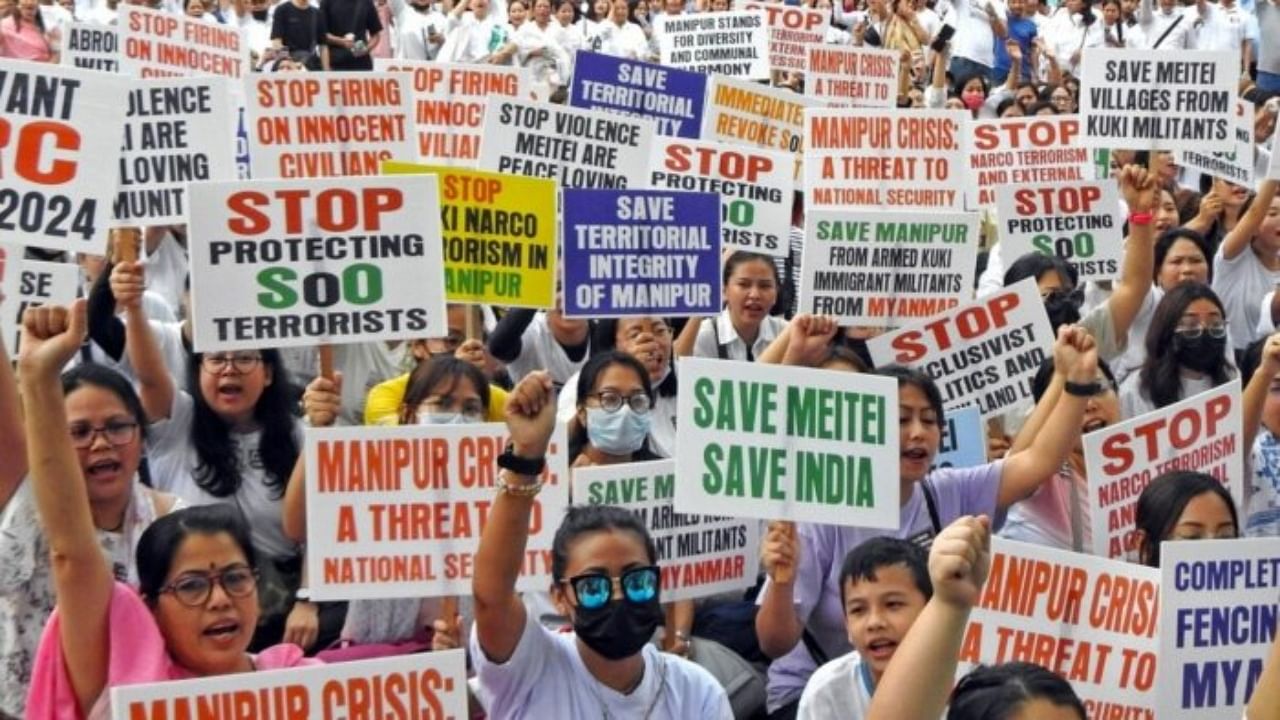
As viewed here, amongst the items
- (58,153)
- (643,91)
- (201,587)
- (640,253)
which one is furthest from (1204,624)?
(643,91)

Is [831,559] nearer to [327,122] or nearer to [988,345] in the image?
[988,345]

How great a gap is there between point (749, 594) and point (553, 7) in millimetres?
17985

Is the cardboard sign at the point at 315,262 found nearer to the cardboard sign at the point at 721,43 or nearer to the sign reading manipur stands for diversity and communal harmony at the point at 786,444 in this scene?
the sign reading manipur stands for diversity and communal harmony at the point at 786,444

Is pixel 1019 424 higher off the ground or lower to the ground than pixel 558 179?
lower

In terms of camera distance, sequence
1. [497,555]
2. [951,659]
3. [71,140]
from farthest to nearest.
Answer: [71,140] < [497,555] < [951,659]

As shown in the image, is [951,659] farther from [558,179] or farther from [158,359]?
[558,179]

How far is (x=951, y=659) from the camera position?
3758 millimetres

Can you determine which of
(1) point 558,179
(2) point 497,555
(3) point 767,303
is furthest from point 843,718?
(1) point 558,179

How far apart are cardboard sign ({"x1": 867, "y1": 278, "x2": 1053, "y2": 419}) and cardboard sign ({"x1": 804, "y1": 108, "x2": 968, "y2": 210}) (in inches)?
101

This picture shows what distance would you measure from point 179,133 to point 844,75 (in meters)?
6.66

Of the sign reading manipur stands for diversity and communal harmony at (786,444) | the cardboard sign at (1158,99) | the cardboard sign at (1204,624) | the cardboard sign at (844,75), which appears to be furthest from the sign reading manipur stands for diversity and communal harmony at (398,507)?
the cardboard sign at (844,75)

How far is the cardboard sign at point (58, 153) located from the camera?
7.48 metres

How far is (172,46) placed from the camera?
12.2 m

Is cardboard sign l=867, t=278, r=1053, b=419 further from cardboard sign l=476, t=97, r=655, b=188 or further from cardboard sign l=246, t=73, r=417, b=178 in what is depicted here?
cardboard sign l=246, t=73, r=417, b=178
